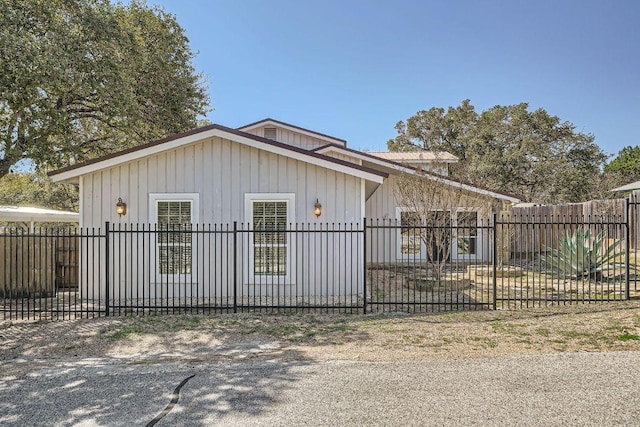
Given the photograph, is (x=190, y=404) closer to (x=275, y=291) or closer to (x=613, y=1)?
(x=275, y=291)

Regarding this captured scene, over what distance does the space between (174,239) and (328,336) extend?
4.80m

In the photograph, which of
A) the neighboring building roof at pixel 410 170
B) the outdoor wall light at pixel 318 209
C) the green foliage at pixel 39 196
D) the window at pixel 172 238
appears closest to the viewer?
the outdoor wall light at pixel 318 209

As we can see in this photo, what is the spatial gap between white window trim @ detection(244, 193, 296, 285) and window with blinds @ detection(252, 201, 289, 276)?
7cm

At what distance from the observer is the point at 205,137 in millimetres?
9344

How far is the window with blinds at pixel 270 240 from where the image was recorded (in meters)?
9.64

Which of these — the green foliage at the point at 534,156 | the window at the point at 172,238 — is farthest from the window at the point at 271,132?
the green foliage at the point at 534,156

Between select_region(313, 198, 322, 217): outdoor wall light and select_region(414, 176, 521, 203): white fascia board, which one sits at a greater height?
select_region(414, 176, 521, 203): white fascia board

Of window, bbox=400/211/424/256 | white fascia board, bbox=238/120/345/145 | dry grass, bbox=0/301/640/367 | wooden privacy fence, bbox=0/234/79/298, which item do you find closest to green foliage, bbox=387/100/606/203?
white fascia board, bbox=238/120/345/145

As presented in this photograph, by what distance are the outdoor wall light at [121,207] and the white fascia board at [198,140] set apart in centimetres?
84

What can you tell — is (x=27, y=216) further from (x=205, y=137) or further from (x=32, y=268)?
(x=205, y=137)

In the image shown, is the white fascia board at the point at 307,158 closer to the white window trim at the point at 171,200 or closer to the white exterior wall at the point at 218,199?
the white exterior wall at the point at 218,199

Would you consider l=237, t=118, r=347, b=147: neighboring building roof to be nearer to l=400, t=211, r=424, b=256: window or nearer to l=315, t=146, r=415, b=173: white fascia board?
l=315, t=146, r=415, b=173: white fascia board

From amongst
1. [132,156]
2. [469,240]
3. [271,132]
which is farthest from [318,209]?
[271,132]

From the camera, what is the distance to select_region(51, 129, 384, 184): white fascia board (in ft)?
30.2
